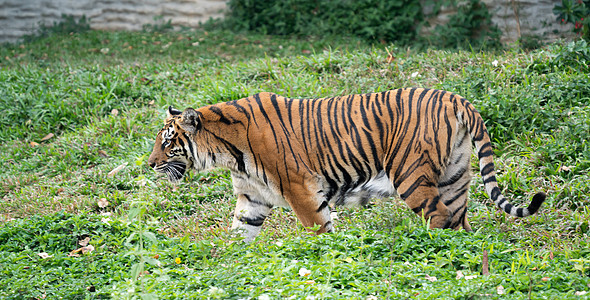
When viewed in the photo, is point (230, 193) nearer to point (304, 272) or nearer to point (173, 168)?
point (173, 168)

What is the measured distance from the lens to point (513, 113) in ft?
19.6

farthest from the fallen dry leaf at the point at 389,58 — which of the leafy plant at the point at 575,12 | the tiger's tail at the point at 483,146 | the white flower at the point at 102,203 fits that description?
the white flower at the point at 102,203

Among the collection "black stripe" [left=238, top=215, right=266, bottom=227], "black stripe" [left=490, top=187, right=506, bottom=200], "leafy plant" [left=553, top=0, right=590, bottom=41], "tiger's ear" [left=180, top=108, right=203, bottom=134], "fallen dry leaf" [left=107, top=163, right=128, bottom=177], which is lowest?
"fallen dry leaf" [left=107, top=163, right=128, bottom=177]

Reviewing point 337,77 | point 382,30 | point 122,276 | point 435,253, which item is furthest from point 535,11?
point 122,276

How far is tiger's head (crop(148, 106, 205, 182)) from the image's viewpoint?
4512 millimetres

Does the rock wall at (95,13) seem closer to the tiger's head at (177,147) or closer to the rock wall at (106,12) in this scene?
the rock wall at (106,12)

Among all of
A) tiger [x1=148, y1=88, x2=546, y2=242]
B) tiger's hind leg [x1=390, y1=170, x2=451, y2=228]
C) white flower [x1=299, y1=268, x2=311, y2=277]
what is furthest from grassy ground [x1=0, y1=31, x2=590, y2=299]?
tiger [x1=148, y1=88, x2=546, y2=242]

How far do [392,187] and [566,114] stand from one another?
2649mm

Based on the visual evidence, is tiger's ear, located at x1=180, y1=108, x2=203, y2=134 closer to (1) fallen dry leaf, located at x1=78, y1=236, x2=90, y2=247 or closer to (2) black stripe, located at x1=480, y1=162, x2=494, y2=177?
(1) fallen dry leaf, located at x1=78, y1=236, x2=90, y2=247

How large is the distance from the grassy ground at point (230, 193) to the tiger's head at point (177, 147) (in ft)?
1.21

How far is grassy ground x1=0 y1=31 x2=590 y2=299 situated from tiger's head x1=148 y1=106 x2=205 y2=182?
1.21ft

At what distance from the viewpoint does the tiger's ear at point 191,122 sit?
4465 mm

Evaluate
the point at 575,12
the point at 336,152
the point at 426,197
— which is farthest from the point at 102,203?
the point at 575,12

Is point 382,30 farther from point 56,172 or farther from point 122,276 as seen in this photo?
point 122,276
